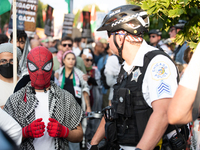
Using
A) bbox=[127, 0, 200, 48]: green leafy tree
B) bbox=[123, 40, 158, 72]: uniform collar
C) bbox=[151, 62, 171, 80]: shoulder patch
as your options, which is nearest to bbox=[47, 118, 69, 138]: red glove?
bbox=[123, 40, 158, 72]: uniform collar

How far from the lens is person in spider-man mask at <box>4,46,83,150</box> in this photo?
2.82m

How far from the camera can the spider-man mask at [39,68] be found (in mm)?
3006

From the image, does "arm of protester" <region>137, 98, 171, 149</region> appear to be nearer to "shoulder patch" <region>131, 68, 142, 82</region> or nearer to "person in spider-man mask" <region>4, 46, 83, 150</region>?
"shoulder patch" <region>131, 68, 142, 82</region>

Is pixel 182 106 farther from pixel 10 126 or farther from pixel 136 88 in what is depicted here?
pixel 10 126

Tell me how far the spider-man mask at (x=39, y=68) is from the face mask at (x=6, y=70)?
33.9 inches

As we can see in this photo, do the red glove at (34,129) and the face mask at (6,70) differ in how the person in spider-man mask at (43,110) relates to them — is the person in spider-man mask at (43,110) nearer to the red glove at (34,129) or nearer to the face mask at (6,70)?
the red glove at (34,129)

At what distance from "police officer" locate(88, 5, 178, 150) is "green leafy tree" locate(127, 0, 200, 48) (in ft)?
3.80

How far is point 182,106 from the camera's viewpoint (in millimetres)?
1635

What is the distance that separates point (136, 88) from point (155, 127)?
0.43 meters

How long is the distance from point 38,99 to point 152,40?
6.05 meters

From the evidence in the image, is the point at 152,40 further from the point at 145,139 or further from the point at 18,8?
the point at 145,139

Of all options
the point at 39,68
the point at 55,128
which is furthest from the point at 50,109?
the point at 39,68

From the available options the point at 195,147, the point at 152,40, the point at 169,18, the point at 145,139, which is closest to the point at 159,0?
the point at 169,18

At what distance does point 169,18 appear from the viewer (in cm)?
416
